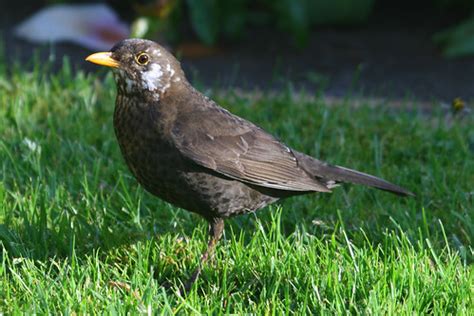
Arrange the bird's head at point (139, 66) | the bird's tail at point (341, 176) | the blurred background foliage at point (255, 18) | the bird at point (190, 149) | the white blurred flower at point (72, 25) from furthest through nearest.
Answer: the white blurred flower at point (72, 25) < the blurred background foliage at point (255, 18) < the bird's tail at point (341, 176) < the bird's head at point (139, 66) < the bird at point (190, 149)

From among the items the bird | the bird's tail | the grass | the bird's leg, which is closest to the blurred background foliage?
the grass

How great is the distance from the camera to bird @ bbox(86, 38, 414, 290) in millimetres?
4078

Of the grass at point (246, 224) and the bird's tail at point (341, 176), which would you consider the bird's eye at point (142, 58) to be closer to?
the grass at point (246, 224)

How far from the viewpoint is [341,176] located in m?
4.49

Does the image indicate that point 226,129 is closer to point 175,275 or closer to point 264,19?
point 175,275

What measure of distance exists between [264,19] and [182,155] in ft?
11.7

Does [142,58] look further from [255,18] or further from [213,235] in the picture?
[255,18]

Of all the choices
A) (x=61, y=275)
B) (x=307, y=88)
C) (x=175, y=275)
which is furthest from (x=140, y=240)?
(x=307, y=88)

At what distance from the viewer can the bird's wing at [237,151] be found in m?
4.14

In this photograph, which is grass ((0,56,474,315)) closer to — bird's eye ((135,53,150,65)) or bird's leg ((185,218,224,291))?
bird's leg ((185,218,224,291))

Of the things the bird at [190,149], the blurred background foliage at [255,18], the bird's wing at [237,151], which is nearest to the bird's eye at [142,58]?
the bird at [190,149]

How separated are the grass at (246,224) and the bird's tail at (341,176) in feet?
0.67

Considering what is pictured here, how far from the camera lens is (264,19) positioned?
24.4 feet

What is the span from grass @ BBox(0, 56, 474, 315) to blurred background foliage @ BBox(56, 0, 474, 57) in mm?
868
